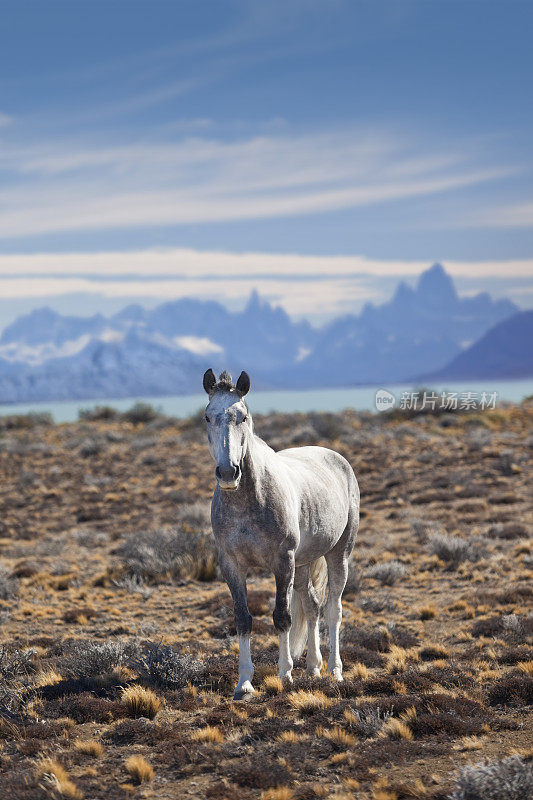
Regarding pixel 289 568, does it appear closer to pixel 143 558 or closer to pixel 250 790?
pixel 250 790

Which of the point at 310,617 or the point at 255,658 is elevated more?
the point at 310,617

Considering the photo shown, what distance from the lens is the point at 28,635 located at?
10.3 meters

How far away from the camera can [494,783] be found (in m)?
4.79

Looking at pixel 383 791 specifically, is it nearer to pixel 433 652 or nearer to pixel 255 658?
pixel 255 658

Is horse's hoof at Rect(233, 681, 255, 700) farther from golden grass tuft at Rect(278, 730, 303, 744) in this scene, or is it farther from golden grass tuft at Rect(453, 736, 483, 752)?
golden grass tuft at Rect(453, 736, 483, 752)

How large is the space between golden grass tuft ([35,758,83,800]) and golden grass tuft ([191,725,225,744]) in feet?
3.62

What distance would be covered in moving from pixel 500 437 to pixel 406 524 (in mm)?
15156

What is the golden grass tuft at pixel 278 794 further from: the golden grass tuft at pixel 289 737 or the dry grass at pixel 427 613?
the dry grass at pixel 427 613

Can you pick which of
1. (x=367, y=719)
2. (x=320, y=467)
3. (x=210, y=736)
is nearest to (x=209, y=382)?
(x=320, y=467)

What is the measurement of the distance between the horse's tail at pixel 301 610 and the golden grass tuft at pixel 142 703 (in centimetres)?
170

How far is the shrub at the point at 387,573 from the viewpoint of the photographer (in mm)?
12789

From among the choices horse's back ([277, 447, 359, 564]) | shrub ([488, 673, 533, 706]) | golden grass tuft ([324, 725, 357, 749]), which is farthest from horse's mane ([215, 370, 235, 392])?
shrub ([488, 673, 533, 706])

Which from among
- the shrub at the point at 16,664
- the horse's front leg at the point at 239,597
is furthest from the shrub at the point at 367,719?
the shrub at the point at 16,664

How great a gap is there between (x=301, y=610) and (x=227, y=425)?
286cm
